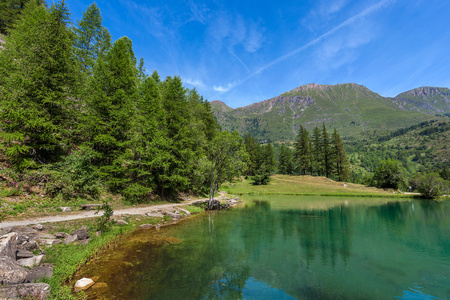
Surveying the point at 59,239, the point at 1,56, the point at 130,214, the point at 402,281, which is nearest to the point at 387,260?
the point at 402,281

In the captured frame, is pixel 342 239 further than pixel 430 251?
Yes

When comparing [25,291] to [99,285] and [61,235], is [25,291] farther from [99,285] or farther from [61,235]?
[61,235]

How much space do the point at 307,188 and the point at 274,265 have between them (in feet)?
190

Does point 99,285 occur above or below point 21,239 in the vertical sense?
below

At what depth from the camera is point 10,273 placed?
244 inches

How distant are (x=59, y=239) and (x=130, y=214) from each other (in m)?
8.64

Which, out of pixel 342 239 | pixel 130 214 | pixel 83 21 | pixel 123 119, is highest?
pixel 83 21

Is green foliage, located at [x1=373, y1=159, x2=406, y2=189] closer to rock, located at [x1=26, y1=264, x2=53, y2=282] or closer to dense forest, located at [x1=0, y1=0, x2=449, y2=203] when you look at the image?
dense forest, located at [x1=0, y1=0, x2=449, y2=203]

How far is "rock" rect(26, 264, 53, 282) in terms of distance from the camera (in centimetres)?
682

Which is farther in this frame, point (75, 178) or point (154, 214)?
point (154, 214)

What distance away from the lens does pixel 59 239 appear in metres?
11.0

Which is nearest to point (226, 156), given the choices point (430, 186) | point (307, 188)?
point (307, 188)

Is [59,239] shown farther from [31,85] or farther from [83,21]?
[83,21]

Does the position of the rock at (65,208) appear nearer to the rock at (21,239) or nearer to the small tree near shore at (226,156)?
the rock at (21,239)
